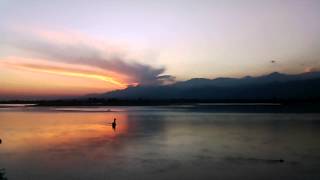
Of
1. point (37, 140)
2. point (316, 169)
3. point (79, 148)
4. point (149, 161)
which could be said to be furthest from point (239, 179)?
point (37, 140)

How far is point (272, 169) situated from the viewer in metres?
15.7

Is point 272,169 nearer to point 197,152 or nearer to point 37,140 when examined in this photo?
point 197,152

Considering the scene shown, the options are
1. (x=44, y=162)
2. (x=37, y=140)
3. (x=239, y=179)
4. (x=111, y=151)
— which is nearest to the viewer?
(x=239, y=179)

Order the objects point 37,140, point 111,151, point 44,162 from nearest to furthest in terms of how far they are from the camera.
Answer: point 44,162, point 111,151, point 37,140

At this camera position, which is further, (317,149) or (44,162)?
(317,149)

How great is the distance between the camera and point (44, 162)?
17.4 metres

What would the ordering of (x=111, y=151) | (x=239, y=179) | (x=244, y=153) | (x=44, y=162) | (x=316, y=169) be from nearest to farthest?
(x=239, y=179) → (x=316, y=169) → (x=44, y=162) → (x=244, y=153) → (x=111, y=151)

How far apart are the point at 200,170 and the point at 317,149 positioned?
329 inches

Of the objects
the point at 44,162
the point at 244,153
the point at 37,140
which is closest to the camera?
the point at 44,162

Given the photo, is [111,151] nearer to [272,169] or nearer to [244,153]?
[244,153]

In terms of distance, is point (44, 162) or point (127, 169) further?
point (44, 162)

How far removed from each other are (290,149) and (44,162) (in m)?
11.9

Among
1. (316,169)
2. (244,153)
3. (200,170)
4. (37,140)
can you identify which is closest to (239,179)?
(200,170)

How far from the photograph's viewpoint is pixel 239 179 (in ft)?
45.8
